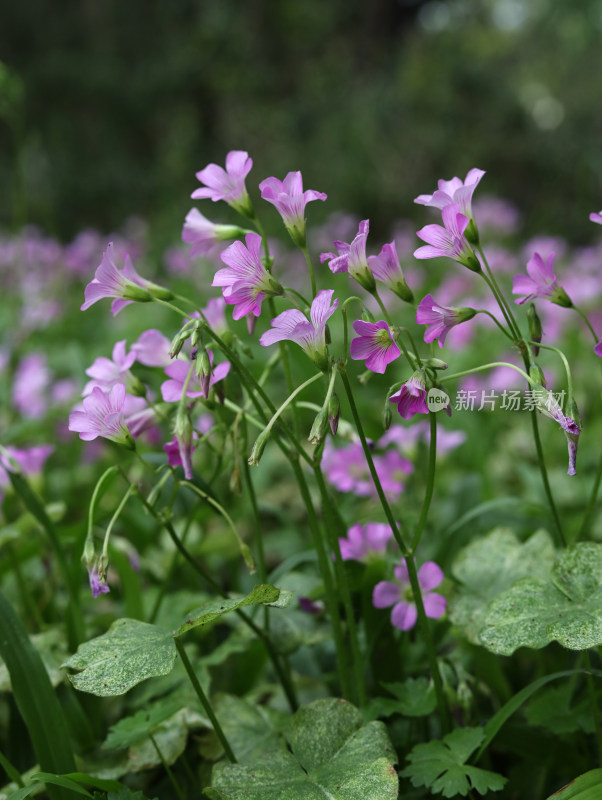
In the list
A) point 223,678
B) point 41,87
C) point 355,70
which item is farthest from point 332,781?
point 41,87

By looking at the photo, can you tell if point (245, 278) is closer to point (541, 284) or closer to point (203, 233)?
point (203, 233)

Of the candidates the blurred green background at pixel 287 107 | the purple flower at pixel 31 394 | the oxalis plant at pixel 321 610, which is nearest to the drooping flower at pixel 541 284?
the oxalis plant at pixel 321 610

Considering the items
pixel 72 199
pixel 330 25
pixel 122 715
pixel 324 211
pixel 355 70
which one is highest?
pixel 330 25

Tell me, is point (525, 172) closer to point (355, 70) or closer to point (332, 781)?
point (355, 70)

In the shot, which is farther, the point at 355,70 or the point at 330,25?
the point at 330,25

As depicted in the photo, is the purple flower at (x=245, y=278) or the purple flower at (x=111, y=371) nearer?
the purple flower at (x=245, y=278)

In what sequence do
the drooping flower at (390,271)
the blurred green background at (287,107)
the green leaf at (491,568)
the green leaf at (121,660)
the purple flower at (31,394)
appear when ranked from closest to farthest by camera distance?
the green leaf at (121,660), the drooping flower at (390,271), the green leaf at (491,568), the purple flower at (31,394), the blurred green background at (287,107)

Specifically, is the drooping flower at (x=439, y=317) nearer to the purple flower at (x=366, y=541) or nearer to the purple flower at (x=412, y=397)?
the purple flower at (x=412, y=397)
